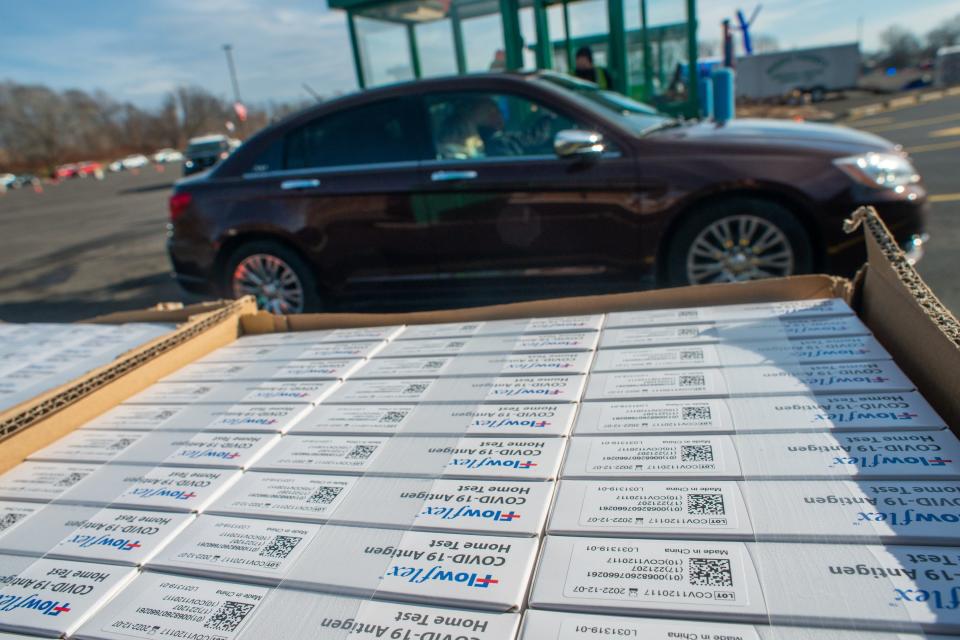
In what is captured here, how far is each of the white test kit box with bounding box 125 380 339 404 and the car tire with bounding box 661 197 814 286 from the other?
9.75 ft

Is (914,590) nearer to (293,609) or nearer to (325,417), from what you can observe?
(293,609)

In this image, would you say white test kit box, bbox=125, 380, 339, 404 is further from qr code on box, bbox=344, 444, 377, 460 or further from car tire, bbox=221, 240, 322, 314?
car tire, bbox=221, 240, 322, 314

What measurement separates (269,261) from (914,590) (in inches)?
175

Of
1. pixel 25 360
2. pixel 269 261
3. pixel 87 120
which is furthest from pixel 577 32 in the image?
pixel 87 120

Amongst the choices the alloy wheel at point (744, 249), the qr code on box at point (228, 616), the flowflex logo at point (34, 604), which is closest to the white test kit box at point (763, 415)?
the qr code on box at point (228, 616)

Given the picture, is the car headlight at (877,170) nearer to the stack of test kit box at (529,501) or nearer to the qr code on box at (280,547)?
the stack of test kit box at (529,501)

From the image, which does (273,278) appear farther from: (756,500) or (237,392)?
(756,500)

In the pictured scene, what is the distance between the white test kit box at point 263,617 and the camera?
77 centimetres

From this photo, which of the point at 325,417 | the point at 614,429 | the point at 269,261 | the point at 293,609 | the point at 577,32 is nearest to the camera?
the point at 293,609

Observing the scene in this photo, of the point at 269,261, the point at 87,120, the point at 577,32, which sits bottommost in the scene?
the point at 269,261

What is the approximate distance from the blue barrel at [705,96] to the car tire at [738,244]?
15.4 ft

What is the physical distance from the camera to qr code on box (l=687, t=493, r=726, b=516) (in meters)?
0.89

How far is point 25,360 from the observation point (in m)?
1.87

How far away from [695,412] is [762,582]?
41 centimetres
